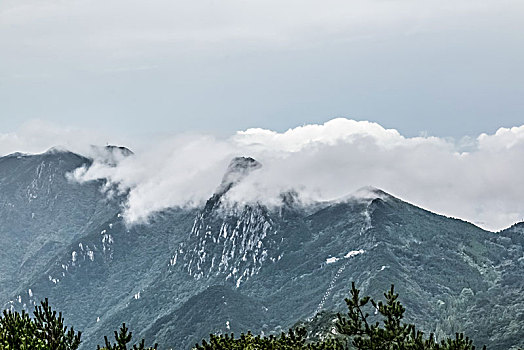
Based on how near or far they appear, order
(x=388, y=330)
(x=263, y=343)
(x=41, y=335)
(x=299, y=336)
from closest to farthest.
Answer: (x=388, y=330) < (x=41, y=335) < (x=263, y=343) < (x=299, y=336)

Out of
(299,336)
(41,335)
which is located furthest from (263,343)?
(41,335)

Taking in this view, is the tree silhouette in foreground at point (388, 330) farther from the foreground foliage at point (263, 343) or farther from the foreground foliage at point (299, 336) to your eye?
the foreground foliage at point (263, 343)

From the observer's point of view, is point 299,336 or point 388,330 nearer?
point 388,330

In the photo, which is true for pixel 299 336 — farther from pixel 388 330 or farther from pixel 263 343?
pixel 388 330

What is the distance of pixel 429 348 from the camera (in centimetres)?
8206

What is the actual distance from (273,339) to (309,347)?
272 inches

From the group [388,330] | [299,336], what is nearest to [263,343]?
[299,336]

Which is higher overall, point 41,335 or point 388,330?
point 388,330

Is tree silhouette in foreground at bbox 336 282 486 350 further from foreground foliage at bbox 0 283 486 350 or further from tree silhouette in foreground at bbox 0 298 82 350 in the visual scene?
tree silhouette in foreground at bbox 0 298 82 350

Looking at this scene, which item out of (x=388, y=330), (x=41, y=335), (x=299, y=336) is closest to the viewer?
(x=388, y=330)

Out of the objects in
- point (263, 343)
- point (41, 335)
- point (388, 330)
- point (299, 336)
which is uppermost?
point (388, 330)

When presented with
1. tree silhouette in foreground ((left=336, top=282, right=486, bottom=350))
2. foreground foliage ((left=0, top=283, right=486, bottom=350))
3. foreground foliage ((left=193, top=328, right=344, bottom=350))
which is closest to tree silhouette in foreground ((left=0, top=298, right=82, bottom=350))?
foreground foliage ((left=0, top=283, right=486, bottom=350))

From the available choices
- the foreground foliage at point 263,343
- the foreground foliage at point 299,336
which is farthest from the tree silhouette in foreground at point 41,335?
the foreground foliage at point 263,343

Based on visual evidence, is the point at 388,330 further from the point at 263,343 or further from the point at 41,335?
the point at 41,335
